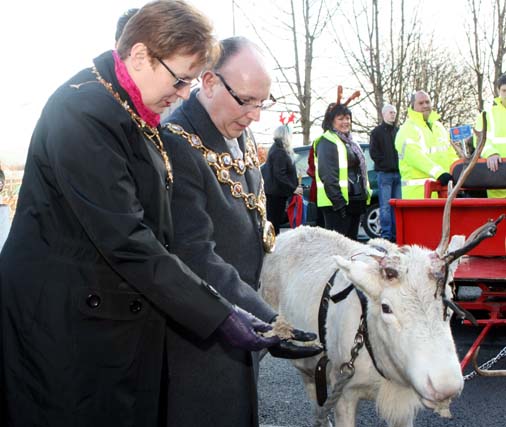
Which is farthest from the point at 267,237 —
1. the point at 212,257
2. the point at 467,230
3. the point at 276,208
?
the point at 276,208

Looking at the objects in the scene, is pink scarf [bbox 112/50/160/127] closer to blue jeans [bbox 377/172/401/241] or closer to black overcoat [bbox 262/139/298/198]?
black overcoat [bbox 262/139/298/198]

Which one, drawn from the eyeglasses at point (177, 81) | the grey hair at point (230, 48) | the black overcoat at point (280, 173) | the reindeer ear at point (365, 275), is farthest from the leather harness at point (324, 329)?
the black overcoat at point (280, 173)

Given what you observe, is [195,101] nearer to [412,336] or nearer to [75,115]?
[75,115]

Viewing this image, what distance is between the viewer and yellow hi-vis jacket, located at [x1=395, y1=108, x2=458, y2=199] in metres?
7.02

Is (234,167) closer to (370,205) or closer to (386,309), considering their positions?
(386,309)

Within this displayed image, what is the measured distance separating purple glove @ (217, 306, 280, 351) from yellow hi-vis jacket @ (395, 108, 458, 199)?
5.20 metres

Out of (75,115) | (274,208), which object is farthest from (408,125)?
(75,115)

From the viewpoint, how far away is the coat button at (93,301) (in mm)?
1771

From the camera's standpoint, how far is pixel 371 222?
11.2 metres

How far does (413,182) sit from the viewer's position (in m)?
7.14

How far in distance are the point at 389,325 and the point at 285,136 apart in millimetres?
6271

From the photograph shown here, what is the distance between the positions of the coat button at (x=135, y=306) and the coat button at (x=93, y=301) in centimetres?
11

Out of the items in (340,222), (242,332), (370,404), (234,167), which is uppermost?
(234,167)

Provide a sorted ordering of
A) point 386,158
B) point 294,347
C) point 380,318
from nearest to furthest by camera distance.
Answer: point 294,347
point 380,318
point 386,158
